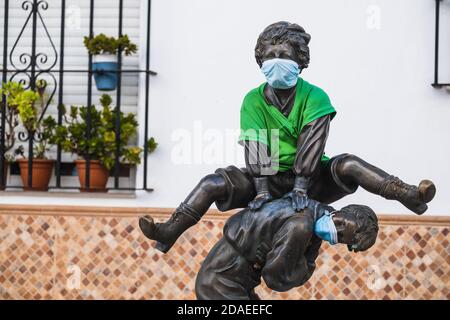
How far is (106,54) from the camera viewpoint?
5.54m

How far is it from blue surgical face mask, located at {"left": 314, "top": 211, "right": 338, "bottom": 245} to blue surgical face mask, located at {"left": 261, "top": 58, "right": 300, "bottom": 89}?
362 millimetres

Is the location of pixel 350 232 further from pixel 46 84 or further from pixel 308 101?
pixel 46 84

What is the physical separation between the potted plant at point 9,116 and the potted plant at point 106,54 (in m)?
0.42

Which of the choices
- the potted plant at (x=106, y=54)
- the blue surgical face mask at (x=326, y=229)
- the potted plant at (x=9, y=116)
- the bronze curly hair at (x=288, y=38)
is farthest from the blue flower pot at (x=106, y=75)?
the blue surgical face mask at (x=326, y=229)

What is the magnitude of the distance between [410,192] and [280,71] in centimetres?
46

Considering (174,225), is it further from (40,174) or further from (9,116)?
(9,116)

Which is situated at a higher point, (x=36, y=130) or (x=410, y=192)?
(x=36, y=130)

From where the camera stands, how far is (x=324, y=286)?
17.7ft

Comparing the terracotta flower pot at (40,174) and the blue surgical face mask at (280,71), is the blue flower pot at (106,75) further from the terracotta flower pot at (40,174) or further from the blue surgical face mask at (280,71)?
the blue surgical face mask at (280,71)

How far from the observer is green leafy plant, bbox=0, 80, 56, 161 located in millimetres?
5539

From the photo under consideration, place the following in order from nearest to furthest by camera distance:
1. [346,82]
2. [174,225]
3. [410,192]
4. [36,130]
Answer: [410,192] < [174,225] < [346,82] < [36,130]

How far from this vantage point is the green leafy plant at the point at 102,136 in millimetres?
5465

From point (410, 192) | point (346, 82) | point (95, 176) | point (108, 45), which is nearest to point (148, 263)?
point (95, 176)

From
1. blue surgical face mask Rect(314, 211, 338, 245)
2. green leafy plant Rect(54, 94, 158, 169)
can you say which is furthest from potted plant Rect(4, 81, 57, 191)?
→ blue surgical face mask Rect(314, 211, 338, 245)
